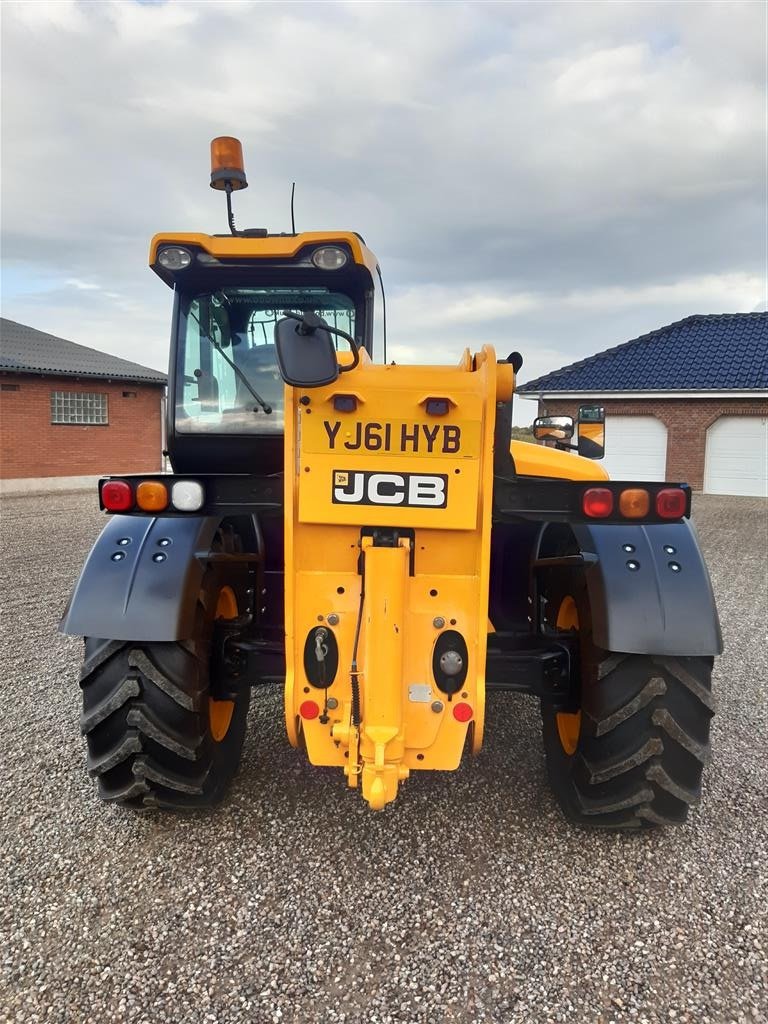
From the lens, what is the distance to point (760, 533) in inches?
471

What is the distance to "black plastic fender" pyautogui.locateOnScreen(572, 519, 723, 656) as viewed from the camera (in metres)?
2.38

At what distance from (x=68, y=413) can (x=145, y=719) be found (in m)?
18.2

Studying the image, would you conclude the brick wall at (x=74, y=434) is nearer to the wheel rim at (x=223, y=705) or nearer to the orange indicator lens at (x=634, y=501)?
the wheel rim at (x=223, y=705)

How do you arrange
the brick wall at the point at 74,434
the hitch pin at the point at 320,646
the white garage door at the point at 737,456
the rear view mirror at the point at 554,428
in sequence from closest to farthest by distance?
the hitch pin at the point at 320,646 < the rear view mirror at the point at 554,428 < the brick wall at the point at 74,434 < the white garage door at the point at 737,456

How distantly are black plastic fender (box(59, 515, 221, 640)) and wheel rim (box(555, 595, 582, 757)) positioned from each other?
1473mm

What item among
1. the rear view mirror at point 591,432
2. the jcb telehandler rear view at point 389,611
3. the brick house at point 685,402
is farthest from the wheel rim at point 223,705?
the brick house at point 685,402

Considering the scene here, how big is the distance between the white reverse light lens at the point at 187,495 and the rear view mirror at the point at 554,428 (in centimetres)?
214

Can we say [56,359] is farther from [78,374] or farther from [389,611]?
[389,611]

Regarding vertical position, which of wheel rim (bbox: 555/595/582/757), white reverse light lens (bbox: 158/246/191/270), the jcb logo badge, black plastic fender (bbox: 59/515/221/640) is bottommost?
wheel rim (bbox: 555/595/582/757)

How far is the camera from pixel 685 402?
59.9 feet

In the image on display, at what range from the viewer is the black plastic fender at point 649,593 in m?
2.38

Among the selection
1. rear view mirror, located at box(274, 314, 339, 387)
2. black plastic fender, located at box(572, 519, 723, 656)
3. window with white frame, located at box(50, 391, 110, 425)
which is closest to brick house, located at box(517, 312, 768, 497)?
window with white frame, located at box(50, 391, 110, 425)

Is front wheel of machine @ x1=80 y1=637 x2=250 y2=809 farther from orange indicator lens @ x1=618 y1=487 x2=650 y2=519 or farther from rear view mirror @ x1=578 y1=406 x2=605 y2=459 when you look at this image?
rear view mirror @ x1=578 y1=406 x2=605 y2=459

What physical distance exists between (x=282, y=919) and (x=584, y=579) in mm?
1525
